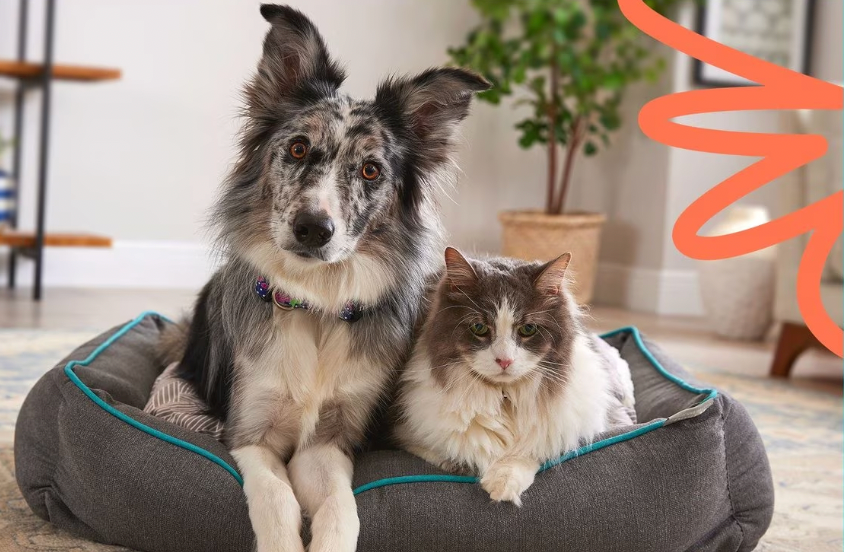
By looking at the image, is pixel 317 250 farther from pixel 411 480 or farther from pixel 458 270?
pixel 411 480

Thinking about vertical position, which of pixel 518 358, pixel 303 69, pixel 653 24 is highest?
pixel 653 24

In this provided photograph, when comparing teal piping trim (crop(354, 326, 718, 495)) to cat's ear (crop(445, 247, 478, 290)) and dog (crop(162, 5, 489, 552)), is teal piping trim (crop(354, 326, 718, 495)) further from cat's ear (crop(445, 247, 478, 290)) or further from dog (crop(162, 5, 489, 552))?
cat's ear (crop(445, 247, 478, 290))

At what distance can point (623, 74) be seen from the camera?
241 inches

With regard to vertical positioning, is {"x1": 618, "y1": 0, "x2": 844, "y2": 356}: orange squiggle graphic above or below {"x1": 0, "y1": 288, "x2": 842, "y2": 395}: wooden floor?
above

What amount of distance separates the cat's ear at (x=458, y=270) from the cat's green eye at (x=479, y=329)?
9cm

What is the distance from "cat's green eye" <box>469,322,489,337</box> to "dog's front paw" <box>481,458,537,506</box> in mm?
278

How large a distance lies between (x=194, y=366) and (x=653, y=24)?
4.87 ft

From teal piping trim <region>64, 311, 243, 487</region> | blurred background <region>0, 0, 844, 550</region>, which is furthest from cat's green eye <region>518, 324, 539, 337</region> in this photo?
blurred background <region>0, 0, 844, 550</region>

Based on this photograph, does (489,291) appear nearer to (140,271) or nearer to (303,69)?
(303,69)

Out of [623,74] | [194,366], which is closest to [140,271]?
[623,74]

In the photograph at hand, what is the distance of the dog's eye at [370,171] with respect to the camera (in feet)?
6.79

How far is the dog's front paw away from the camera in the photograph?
191 cm

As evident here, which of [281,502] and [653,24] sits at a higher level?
[653,24]

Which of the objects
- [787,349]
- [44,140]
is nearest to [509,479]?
[787,349]
